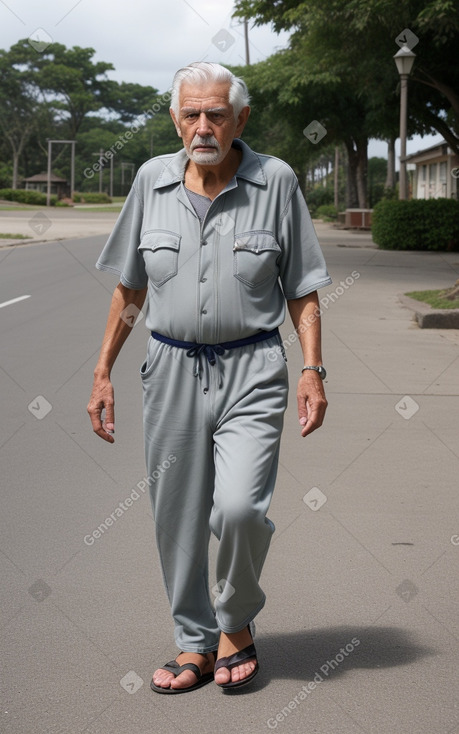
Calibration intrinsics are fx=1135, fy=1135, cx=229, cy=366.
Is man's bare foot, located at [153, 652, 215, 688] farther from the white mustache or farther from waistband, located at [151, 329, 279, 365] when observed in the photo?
the white mustache

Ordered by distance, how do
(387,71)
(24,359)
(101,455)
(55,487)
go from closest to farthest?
(55,487) < (101,455) < (24,359) < (387,71)

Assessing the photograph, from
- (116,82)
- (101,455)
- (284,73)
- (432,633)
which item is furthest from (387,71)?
(116,82)

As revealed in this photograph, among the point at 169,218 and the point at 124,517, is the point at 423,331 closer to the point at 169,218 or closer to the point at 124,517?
the point at 124,517

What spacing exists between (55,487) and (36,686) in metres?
2.58

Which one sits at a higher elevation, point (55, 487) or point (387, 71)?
point (387, 71)

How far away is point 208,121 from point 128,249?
A: 54 cm

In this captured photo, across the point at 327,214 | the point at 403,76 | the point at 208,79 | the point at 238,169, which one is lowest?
the point at 327,214

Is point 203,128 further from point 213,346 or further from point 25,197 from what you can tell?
point 25,197

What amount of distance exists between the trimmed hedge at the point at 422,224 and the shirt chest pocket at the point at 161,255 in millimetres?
26707

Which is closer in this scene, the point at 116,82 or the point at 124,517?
the point at 124,517

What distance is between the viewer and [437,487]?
20.3ft

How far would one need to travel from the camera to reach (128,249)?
3740 mm

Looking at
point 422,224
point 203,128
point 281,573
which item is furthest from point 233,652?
point 422,224

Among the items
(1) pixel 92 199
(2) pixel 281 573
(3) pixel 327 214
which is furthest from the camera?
(1) pixel 92 199
